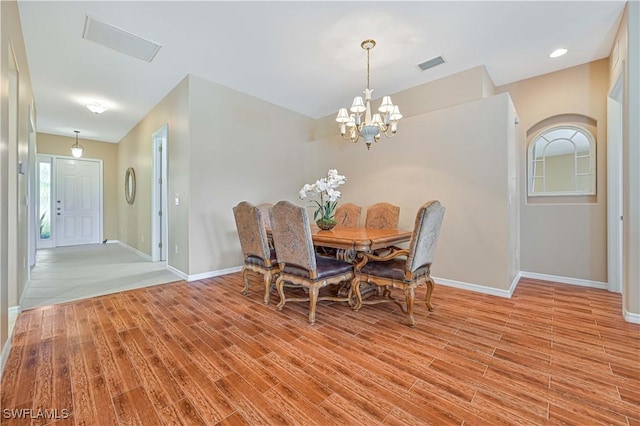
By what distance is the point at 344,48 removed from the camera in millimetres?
3215

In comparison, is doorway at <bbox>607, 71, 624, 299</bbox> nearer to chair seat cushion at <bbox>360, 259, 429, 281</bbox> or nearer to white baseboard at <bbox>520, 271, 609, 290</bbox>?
white baseboard at <bbox>520, 271, 609, 290</bbox>

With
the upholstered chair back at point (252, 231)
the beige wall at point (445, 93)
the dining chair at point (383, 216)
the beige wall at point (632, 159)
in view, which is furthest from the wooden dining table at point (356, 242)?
the beige wall at point (445, 93)

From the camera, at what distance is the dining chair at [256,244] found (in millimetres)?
2838

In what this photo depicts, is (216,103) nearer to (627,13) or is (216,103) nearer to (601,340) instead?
(627,13)

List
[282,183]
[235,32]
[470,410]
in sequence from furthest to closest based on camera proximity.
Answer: [282,183] < [235,32] < [470,410]

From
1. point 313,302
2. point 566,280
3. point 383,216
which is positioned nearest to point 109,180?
point 383,216

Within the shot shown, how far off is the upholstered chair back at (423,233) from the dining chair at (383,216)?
108 cm

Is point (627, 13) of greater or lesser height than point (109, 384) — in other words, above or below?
above

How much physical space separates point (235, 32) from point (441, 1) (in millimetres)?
2049

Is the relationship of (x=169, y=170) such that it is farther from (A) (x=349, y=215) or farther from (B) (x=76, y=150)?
(B) (x=76, y=150)

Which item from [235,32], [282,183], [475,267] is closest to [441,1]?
[235,32]

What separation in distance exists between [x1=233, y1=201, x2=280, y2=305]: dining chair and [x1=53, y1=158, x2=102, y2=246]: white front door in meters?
6.67

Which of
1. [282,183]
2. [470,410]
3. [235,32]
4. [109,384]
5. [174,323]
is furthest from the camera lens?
[282,183]

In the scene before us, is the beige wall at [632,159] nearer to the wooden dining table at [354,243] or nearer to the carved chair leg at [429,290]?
the carved chair leg at [429,290]
